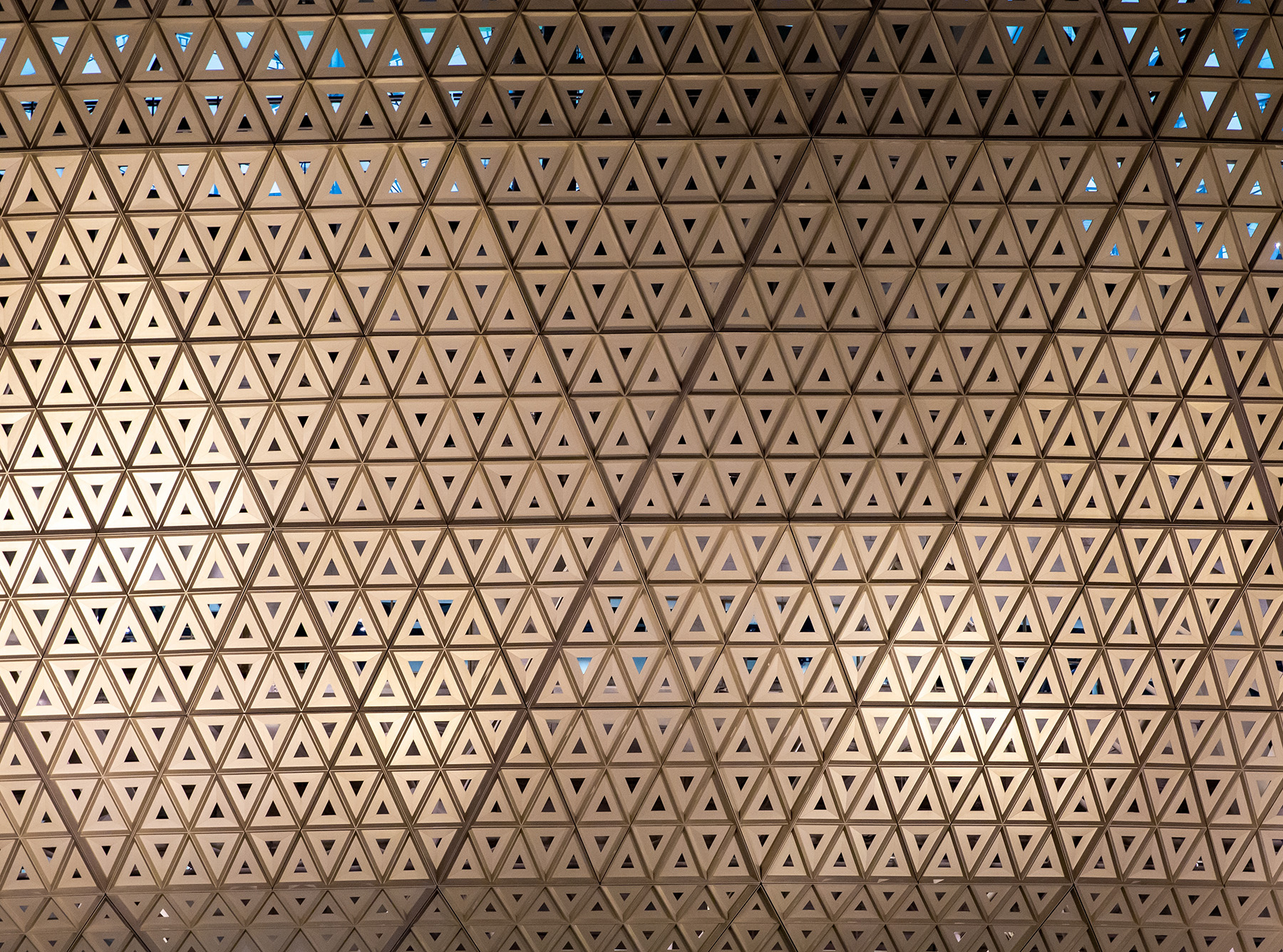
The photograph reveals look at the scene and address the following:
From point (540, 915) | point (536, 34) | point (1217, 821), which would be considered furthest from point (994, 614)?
point (536, 34)

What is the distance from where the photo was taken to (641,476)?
44.6ft

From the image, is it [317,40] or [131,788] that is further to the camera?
[131,788]

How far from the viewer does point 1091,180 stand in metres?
13.3

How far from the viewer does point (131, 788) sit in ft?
46.2

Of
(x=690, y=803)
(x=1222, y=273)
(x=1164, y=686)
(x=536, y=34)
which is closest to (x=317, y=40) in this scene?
(x=536, y=34)

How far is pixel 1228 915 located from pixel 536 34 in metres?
15.7

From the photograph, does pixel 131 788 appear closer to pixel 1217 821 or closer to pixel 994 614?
pixel 994 614

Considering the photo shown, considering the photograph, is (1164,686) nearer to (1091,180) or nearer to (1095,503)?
(1095,503)

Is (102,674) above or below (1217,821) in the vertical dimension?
above

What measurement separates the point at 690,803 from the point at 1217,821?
25.0 feet

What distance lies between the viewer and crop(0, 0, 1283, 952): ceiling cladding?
1301 cm

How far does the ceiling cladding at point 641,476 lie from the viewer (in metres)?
13.0

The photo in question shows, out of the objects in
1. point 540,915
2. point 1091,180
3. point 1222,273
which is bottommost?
point 540,915

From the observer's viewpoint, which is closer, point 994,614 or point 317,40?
point 317,40
